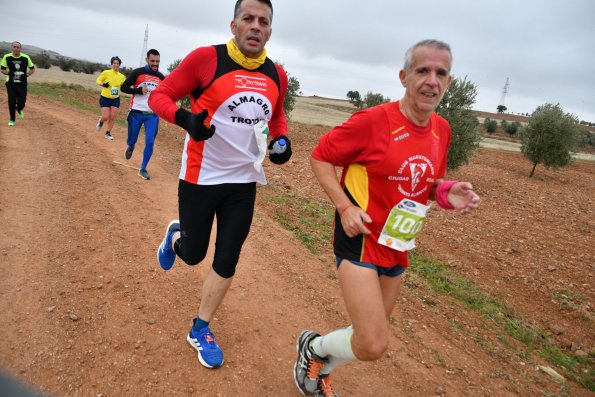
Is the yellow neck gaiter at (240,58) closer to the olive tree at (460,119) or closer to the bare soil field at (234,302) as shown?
the bare soil field at (234,302)

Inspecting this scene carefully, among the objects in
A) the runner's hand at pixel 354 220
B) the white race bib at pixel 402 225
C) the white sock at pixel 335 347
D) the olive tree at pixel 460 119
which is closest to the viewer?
the runner's hand at pixel 354 220

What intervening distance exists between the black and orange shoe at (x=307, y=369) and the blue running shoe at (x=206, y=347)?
0.59 meters

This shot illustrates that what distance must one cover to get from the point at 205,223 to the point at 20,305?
69.8 inches

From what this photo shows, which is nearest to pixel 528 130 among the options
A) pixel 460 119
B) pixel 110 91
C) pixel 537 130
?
pixel 537 130

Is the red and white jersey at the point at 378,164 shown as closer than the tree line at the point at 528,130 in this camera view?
Yes

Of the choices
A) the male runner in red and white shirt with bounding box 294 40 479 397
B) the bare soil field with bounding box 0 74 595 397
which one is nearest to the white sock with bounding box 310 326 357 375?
the male runner in red and white shirt with bounding box 294 40 479 397

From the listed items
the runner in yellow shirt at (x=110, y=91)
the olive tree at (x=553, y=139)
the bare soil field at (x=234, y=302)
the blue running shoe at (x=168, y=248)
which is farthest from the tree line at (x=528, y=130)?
the blue running shoe at (x=168, y=248)

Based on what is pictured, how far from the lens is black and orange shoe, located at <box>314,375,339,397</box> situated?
3.00m

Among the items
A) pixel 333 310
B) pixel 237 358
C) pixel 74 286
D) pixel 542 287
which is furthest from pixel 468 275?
pixel 74 286

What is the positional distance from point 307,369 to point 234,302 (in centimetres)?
131

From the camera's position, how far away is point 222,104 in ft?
9.70

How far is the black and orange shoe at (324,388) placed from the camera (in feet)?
9.84

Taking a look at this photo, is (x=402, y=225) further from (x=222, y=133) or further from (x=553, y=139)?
(x=553, y=139)

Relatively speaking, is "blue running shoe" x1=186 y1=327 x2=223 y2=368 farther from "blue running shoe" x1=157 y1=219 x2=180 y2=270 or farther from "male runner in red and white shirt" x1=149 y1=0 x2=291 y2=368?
"blue running shoe" x1=157 y1=219 x2=180 y2=270
